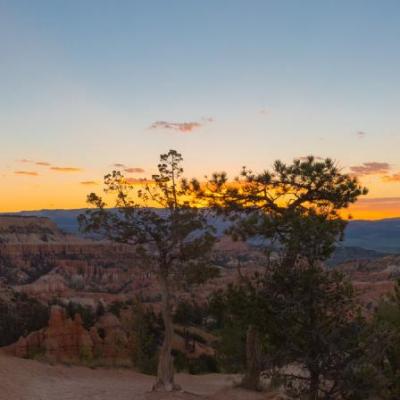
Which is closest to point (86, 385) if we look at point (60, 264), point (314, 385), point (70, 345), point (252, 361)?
point (252, 361)

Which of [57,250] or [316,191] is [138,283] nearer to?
[57,250]

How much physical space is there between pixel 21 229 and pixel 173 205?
114247 mm

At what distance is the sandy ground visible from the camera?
19344mm

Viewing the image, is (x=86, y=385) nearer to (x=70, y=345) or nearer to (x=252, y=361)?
(x=252, y=361)

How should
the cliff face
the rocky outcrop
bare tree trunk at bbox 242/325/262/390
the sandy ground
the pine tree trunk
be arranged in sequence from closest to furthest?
the pine tree trunk < the sandy ground < bare tree trunk at bbox 242/325/262/390 < the rocky outcrop < the cliff face

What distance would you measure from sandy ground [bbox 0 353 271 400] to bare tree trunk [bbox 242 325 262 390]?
1.81 ft

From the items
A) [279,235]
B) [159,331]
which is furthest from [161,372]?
[159,331]

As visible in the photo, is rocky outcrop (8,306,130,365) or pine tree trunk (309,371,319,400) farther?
rocky outcrop (8,306,130,365)

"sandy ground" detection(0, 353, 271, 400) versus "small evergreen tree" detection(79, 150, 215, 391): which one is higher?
"small evergreen tree" detection(79, 150, 215, 391)

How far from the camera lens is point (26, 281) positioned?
9188 centimetres

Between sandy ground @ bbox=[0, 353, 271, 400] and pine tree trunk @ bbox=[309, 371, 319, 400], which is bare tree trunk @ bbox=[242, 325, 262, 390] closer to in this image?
sandy ground @ bbox=[0, 353, 271, 400]

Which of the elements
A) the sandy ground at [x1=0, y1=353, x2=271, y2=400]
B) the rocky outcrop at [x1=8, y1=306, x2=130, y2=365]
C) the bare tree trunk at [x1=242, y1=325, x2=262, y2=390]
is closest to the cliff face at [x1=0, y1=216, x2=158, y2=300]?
the rocky outcrop at [x1=8, y1=306, x2=130, y2=365]

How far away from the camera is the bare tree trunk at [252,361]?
65.5 feet

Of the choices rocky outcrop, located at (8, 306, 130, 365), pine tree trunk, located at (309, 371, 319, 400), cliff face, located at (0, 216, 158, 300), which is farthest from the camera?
cliff face, located at (0, 216, 158, 300)
